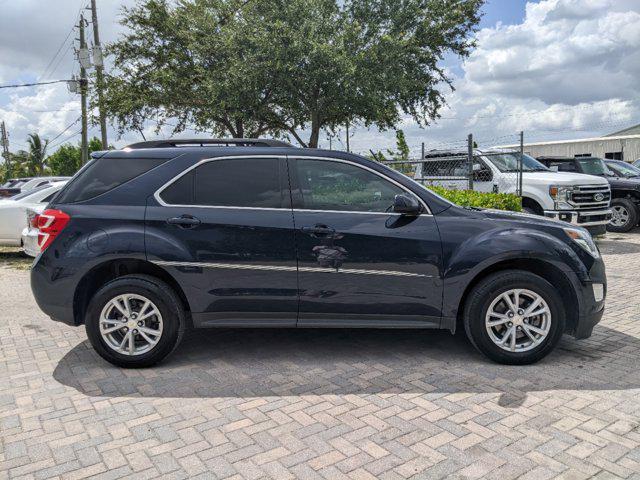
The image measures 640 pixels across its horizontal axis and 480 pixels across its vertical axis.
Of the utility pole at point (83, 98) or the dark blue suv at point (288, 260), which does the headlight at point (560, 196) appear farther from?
the utility pole at point (83, 98)

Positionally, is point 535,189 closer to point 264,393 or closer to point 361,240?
point 361,240

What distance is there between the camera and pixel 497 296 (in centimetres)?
435

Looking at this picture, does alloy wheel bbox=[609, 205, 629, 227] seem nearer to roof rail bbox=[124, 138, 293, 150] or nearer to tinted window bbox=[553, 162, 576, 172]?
tinted window bbox=[553, 162, 576, 172]

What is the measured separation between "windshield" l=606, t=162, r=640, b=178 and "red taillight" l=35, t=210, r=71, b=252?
13.8m

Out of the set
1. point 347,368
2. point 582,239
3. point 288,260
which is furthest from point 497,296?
point 288,260

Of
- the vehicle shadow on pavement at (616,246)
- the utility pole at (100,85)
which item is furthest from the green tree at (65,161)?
the vehicle shadow on pavement at (616,246)

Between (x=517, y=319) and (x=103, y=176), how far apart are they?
3.58 metres

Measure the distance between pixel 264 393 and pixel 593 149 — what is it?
32.0 meters

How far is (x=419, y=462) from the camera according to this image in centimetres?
300

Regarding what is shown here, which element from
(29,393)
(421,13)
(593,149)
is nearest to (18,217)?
(29,393)

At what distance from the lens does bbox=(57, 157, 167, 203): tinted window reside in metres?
4.48

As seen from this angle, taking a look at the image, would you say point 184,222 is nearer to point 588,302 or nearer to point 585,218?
point 588,302

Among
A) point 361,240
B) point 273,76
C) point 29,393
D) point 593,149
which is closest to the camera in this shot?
point 29,393

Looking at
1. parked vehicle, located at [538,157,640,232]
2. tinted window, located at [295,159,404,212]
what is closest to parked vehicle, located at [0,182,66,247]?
tinted window, located at [295,159,404,212]
